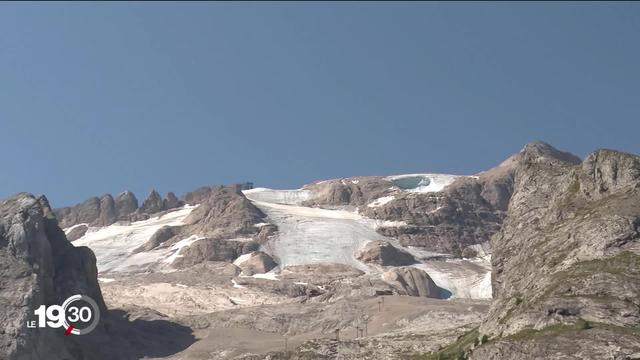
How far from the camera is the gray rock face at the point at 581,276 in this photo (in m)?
141

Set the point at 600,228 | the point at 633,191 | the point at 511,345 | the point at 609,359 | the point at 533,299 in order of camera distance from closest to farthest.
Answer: the point at 609,359 → the point at 511,345 → the point at 533,299 → the point at 600,228 → the point at 633,191

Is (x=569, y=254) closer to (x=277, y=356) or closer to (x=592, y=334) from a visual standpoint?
(x=592, y=334)

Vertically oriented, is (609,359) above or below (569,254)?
below

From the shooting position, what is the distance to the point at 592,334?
138 meters

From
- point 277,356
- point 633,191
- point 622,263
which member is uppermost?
point 633,191

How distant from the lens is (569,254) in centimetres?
17012

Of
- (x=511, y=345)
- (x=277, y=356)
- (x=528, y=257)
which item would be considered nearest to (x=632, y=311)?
→ (x=511, y=345)

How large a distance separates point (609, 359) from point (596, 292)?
20.6 meters

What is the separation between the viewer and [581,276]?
15712cm

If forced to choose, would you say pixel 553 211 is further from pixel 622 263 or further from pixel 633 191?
pixel 622 263

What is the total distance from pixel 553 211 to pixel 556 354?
67.0 m

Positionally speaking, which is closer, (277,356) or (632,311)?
(632,311)

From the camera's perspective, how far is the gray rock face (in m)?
141

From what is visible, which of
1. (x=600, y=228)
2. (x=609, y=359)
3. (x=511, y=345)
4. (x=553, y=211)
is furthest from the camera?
(x=553, y=211)
